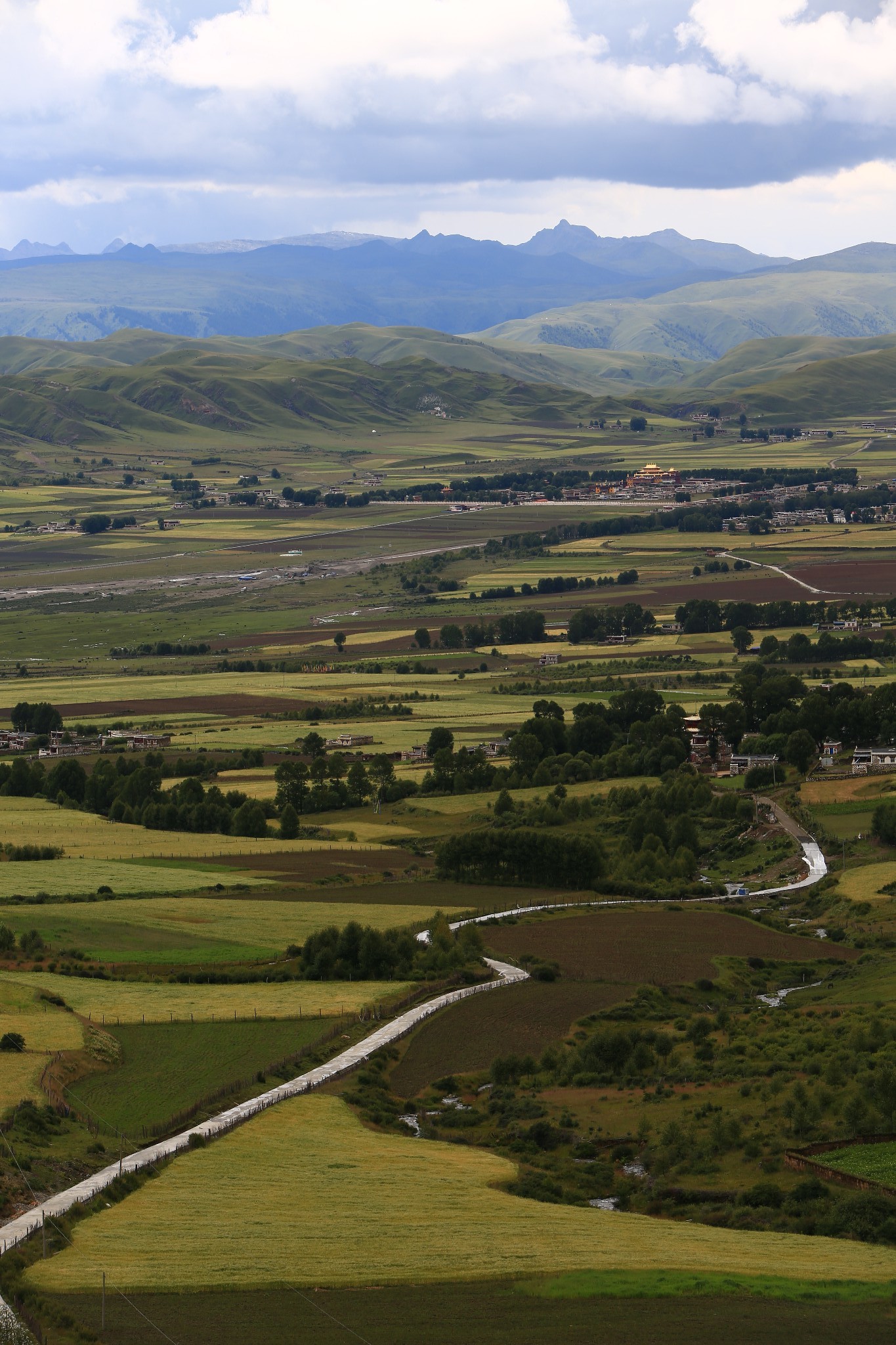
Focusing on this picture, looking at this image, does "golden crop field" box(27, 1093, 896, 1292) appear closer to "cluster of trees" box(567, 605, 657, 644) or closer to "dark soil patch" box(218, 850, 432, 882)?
"dark soil patch" box(218, 850, 432, 882)

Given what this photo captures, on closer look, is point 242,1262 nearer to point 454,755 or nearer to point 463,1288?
point 463,1288

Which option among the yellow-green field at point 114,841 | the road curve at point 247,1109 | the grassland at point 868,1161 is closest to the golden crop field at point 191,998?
the road curve at point 247,1109

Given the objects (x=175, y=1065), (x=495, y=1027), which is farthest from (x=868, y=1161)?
(x=175, y=1065)

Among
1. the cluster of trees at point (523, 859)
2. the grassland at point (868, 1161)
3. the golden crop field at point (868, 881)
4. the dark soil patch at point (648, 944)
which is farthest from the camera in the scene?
the cluster of trees at point (523, 859)

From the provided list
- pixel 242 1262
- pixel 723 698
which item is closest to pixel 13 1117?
pixel 242 1262

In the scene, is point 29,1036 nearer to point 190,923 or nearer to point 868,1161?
point 190,923

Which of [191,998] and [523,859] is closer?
[191,998]

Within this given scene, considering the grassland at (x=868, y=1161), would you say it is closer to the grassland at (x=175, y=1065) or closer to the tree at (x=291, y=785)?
the grassland at (x=175, y=1065)
